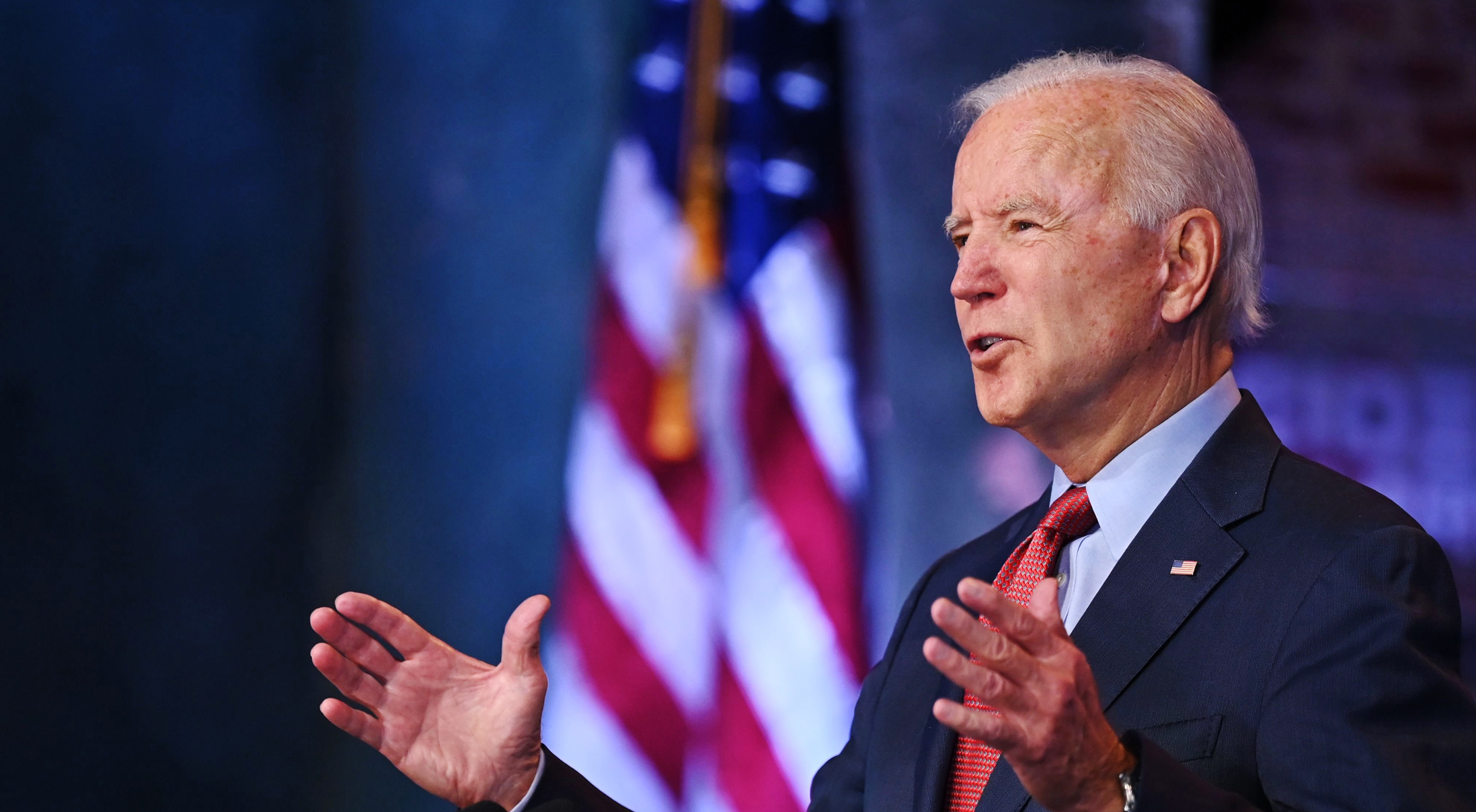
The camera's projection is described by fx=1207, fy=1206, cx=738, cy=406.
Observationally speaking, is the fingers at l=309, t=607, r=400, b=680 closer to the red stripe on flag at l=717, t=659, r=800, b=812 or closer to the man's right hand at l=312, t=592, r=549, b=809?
the man's right hand at l=312, t=592, r=549, b=809

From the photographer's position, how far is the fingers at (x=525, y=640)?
1.20m

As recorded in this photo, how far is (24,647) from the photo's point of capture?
5.94 feet

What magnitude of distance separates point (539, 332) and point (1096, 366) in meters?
1.49

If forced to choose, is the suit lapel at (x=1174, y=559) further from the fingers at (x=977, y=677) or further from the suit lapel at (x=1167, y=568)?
the fingers at (x=977, y=677)

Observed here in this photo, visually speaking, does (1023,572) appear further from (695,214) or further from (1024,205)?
(695,214)

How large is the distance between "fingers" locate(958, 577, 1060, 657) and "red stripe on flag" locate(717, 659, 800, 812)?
64.3 inches

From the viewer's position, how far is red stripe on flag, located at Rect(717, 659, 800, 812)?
241 centimetres

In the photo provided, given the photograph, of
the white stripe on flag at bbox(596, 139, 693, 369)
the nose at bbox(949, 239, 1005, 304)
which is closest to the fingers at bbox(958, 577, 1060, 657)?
the nose at bbox(949, 239, 1005, 304)

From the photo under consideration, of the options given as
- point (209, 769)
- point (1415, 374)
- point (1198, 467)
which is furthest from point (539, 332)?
point (1415, 374)

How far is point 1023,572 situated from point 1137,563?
164mm

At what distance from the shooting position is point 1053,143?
1.30 metres

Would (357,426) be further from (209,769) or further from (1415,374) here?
(1415,374)

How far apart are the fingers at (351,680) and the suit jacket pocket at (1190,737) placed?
2.46 ft

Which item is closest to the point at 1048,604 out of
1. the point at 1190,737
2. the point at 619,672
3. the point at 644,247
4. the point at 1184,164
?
the point at 1190,737
